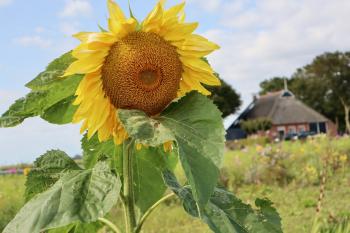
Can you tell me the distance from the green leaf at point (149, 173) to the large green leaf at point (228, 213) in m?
0.04

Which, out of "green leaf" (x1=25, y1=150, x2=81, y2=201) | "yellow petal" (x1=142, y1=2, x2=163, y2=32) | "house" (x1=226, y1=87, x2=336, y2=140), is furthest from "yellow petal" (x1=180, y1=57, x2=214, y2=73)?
"house" (x1=226, y1=87, x2=336, y2=140)

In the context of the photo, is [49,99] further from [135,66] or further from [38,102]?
[135,66]

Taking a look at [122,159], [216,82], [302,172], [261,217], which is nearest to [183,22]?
[216,82]

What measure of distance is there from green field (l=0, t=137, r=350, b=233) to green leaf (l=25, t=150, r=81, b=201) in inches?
201

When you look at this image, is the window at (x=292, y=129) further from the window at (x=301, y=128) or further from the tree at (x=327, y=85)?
the tree at (x=327, y=85)

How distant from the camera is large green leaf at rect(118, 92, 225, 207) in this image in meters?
1.27

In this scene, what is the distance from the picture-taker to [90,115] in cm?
150

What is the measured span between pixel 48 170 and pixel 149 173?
318 millimetres

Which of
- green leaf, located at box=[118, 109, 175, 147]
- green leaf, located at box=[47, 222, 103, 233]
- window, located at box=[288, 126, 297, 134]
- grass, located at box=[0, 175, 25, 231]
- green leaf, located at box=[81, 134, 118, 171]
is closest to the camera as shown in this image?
green leaf, located at box=[118, 109, 175, 147]

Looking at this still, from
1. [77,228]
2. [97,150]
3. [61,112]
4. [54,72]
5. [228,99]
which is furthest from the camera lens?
[228,99]

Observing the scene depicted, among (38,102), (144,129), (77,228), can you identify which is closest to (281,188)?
(77,228)

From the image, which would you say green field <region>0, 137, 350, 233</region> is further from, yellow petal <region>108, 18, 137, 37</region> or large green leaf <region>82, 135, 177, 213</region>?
yellow petal <region>108, 18, 137, 37</region>

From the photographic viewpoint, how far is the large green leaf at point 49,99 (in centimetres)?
154

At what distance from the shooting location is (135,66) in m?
1.44
